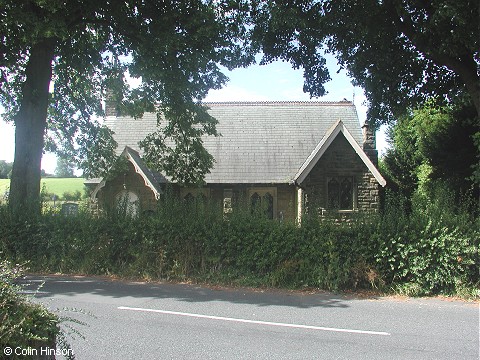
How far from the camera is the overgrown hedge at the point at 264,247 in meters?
10.1

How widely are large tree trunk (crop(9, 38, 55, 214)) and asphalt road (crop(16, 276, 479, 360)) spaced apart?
5.21m

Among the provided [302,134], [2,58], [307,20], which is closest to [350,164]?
[302,134]

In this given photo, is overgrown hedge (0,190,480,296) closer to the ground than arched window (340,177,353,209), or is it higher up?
closer to the ground

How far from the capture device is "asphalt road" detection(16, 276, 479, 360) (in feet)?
18.7

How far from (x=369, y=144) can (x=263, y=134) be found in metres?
6.63

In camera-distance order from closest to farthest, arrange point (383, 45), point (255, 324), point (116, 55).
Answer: point (255, 324) < point (383, 45) < point (116, 55)

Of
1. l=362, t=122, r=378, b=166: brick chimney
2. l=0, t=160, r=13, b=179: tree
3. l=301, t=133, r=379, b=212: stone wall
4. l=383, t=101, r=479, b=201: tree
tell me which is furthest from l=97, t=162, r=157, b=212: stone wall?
l=0, t=160, r=13, b=179: tree

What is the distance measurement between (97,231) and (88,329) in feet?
19.7

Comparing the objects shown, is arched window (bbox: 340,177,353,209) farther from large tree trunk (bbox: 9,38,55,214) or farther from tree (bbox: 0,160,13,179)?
tree (bbox: 0,160,13,179)

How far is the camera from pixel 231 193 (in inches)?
925

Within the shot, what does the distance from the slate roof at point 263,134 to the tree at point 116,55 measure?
292 inches

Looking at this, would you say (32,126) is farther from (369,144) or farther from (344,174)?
(369,144)

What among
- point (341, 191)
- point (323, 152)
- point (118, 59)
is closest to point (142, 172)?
point (118, 59)

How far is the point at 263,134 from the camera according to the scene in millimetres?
26359
